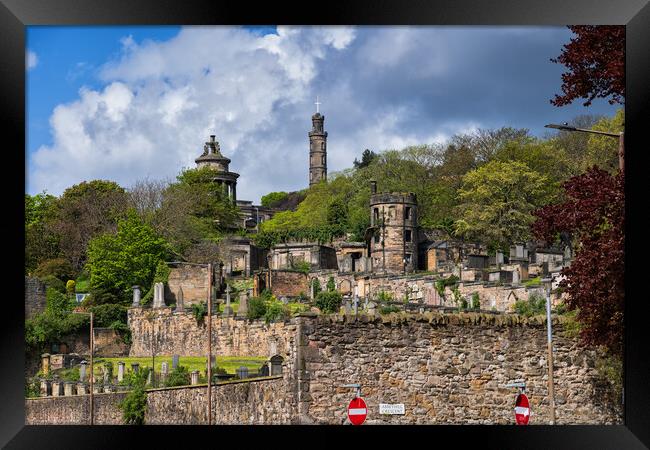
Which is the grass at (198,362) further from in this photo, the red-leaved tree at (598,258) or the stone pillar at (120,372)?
the red-leaved tree at (598,258)

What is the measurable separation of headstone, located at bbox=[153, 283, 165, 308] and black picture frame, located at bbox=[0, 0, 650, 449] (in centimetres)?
2713

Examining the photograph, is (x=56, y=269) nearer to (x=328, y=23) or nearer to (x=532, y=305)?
(x=532, y=305)

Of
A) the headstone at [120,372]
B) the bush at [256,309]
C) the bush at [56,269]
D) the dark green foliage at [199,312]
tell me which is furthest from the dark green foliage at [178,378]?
the bush at [56,269]

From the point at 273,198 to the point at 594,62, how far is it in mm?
66499

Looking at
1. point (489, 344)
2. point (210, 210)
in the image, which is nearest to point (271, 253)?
point (210, 210)

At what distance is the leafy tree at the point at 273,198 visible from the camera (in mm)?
79188

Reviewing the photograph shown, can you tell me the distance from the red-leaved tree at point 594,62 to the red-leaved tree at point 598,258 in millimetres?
1465

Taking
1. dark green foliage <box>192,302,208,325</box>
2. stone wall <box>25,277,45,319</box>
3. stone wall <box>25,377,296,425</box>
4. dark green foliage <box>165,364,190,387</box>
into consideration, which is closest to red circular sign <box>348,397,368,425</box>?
stone wall <box>25,377,296,425</box>

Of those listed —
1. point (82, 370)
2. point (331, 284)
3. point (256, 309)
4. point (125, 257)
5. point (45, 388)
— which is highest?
point (125, 257)

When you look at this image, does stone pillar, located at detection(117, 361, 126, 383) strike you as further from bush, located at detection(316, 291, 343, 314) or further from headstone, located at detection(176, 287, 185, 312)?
bush, located at detection(316, 291, 343, 314)

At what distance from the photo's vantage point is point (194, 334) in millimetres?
38281

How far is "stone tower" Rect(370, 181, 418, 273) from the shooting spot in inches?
2077

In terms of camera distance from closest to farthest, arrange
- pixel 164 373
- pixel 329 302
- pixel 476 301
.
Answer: pixel 164 373, pixel 476 301, pixel 329 302

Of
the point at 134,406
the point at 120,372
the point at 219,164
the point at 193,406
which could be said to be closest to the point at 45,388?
the point at 120,372
